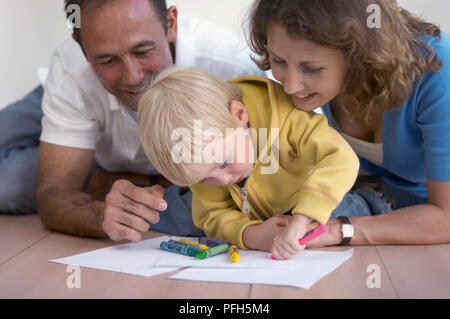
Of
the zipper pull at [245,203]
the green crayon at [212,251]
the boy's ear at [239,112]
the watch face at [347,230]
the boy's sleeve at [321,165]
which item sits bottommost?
the green crayon at [212,251]

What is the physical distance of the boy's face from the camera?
1.09 metres

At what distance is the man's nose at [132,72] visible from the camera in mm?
1388

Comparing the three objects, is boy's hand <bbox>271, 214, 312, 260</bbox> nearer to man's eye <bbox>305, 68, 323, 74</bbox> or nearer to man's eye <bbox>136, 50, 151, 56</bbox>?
man's eye <bbox>305, 68, 323, 74</bbox>

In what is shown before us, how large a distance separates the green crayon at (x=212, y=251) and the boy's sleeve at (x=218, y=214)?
6cm

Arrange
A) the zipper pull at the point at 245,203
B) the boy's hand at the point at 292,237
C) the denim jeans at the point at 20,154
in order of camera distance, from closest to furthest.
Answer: the boy's hand at the point at 292,237 → the zipper pull at the point at 245,203 → the denim jeans at the point at 20,154

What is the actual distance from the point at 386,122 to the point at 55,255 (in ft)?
3.06

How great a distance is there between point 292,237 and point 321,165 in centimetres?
Answer: 18

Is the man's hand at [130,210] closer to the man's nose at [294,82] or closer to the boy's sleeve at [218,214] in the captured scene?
the boy's sleeve at [218,214]

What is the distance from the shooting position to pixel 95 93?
5.26 feet

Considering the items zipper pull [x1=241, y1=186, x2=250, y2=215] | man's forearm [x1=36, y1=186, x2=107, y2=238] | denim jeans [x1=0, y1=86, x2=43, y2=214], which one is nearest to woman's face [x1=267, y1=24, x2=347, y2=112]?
zipper pull [x1=241, y1=186, x2=250, y2=215]

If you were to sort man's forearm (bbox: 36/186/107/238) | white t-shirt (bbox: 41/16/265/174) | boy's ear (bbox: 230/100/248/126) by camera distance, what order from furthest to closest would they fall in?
1. white t-shirt (bbox: 41/16/265/174)
2. man's forearm (bbox: 36/186/107/238)
3. boy's ear (bbox: 230/100/248/126)

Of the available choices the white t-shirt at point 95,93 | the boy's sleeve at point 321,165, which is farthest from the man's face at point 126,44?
the boy's sleeve at point 321,165
